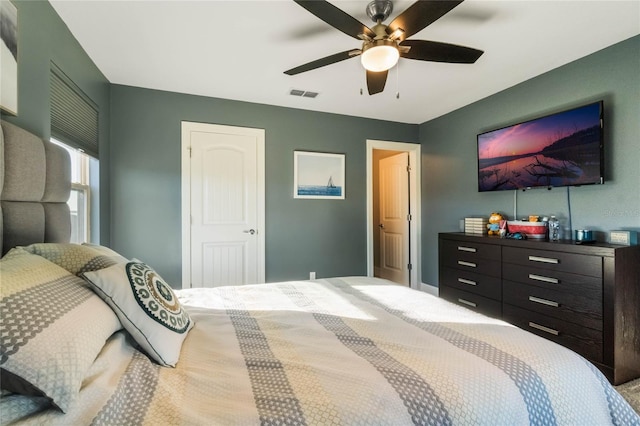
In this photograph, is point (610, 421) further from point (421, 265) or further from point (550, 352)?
point (421, 265)

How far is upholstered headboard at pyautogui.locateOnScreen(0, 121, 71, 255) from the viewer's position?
1.24 metres

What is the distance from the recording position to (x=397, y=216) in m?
4.70

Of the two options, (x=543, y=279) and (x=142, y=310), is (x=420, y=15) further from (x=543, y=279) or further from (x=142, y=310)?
(x=543, y=279)

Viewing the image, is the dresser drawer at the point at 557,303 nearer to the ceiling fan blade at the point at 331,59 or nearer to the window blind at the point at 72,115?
the ceiling fan blade at the point at 331,59

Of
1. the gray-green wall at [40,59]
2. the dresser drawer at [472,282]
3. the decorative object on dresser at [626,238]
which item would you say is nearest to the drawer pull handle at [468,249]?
the dresser drawer at [472,282]

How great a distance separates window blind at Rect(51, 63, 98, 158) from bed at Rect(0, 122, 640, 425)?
0.72m

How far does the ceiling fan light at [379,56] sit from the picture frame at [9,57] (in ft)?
5.63

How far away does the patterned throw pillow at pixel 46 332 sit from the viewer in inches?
25.5

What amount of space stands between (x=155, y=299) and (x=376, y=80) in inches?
78.4

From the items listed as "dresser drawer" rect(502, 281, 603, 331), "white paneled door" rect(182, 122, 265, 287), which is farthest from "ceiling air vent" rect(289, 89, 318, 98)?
"dresser drawer" rect(502, 281, 603, 331)

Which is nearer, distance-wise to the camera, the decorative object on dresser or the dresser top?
the dresser top

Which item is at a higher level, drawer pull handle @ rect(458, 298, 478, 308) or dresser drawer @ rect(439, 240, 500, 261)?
dresser drawer @ rect(439, 240, 500, 261)

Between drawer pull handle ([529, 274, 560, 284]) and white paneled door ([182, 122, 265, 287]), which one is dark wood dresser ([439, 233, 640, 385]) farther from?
white paneled door ([182, 122, 265, 287])

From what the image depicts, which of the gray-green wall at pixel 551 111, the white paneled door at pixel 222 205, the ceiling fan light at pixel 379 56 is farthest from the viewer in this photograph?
the white paneled door at pixel 222 205
